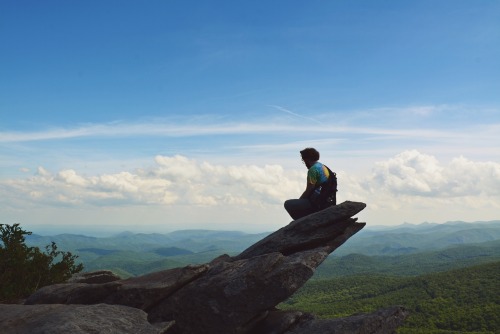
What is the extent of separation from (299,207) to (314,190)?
1.51 meters

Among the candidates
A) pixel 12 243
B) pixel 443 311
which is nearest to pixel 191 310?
pixel 12 243

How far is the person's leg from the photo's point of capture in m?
22.1

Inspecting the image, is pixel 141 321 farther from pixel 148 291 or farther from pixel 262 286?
pixel 262 286

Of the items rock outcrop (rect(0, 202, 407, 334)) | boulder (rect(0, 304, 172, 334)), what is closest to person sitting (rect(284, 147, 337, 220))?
rock outcrop (rect(0, 202, 407, 334))

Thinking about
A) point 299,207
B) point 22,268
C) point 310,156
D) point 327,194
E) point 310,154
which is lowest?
point 22,268

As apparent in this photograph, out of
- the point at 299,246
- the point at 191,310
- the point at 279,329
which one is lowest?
the point at 279,329

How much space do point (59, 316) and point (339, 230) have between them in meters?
15.0

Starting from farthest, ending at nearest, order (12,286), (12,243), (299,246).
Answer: (12,243) → (12,286) → (299,246)

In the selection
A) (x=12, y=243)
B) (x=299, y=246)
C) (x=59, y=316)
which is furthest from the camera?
(x=12, y=243)

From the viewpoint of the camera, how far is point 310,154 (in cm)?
2119

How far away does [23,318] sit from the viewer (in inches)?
617

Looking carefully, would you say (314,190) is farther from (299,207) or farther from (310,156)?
(310,156)

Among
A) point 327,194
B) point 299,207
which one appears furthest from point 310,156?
point 299,207

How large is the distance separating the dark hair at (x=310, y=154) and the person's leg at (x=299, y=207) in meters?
2.72
